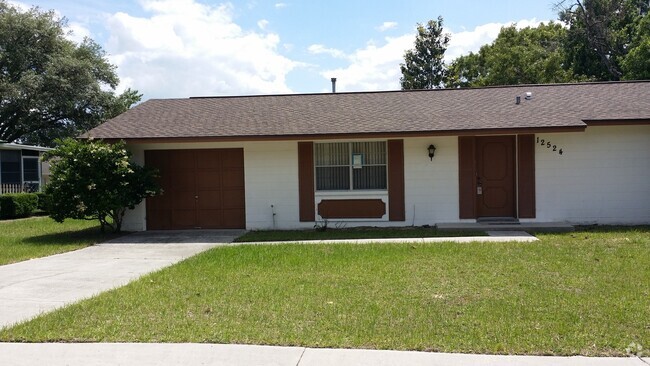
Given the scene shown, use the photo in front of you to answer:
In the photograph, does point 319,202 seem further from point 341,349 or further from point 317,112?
point 341,349

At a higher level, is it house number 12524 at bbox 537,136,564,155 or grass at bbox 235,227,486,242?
house number 12524 at bbox 537,136,564,155

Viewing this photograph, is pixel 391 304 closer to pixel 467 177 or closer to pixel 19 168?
pixel 467 177

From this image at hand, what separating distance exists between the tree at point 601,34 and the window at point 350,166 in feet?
79.8

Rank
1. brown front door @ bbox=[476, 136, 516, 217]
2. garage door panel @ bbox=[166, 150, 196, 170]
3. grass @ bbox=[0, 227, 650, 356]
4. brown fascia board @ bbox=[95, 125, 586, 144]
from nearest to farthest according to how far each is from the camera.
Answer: grass @ bbox=[0, 227, 650, 356] < brown fascia board @ bbox=[95, 125, 586, 144] < brown front door @ bbox=[476, 136, 516, 217] < garage door panel @ bbox=[166, 150, 196, 170]

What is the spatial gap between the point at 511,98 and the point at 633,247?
278 inches

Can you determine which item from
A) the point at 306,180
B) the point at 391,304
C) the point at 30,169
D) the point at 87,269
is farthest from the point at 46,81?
the point at 391,304

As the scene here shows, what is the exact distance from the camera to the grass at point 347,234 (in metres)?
12.7

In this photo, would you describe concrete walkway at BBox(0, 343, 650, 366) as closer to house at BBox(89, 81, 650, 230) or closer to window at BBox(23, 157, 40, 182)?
house at BBox(89, 81, 650, 230)

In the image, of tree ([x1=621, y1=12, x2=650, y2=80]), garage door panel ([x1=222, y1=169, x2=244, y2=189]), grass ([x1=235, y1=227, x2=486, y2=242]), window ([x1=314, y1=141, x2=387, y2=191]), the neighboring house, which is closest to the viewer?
grass ([x1=235, y1=227, x2=486, y2=242])

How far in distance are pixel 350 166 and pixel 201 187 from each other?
421cm

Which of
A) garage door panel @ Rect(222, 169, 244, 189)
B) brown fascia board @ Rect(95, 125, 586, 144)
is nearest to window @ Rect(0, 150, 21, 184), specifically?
brown fascia board @ Rect(95, 125, 586, 144)

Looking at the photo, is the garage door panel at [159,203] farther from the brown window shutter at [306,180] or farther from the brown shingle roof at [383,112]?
the brown window shutter at [306,180]

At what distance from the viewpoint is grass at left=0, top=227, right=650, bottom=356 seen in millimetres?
5227

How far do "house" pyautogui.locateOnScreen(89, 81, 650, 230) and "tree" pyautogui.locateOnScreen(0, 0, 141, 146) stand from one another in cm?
1930
